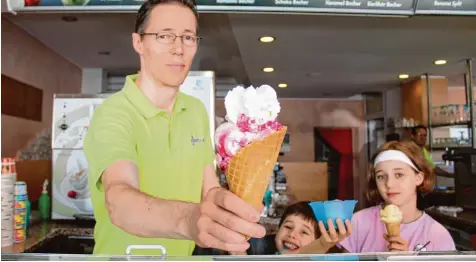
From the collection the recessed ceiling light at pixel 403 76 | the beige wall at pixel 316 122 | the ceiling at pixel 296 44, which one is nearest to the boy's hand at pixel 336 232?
the ceiling at pixel 296 44

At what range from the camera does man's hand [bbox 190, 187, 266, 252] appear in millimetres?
719

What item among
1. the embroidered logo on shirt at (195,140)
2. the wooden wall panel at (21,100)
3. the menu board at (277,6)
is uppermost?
the menu board at (277,6)

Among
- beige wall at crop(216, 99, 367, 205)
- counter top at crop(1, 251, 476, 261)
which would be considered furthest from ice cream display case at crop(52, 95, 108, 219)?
beige wall at crop(216, 99, 367, 205)

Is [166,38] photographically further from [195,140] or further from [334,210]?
[334,210]

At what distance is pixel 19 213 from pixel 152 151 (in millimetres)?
1612

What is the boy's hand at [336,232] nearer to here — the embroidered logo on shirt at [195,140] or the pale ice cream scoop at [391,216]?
the pale ice cream scoop at [391,216]

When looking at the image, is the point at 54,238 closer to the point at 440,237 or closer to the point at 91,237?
the point at 91,237

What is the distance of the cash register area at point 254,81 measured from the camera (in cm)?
283

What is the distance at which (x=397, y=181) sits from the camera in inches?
75.6

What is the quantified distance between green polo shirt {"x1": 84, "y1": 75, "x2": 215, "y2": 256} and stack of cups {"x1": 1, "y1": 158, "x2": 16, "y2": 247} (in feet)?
3.91

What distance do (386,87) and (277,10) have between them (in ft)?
20.2

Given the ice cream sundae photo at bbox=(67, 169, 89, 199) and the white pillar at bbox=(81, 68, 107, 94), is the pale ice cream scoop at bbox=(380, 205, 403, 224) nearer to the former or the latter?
the ice cream sundae photo at bbox=(67, 169, 89, 199)

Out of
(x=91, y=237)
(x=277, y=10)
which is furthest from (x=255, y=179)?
(x=91, y=237)

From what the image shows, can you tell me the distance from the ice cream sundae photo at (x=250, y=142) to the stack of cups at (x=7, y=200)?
1886mm
